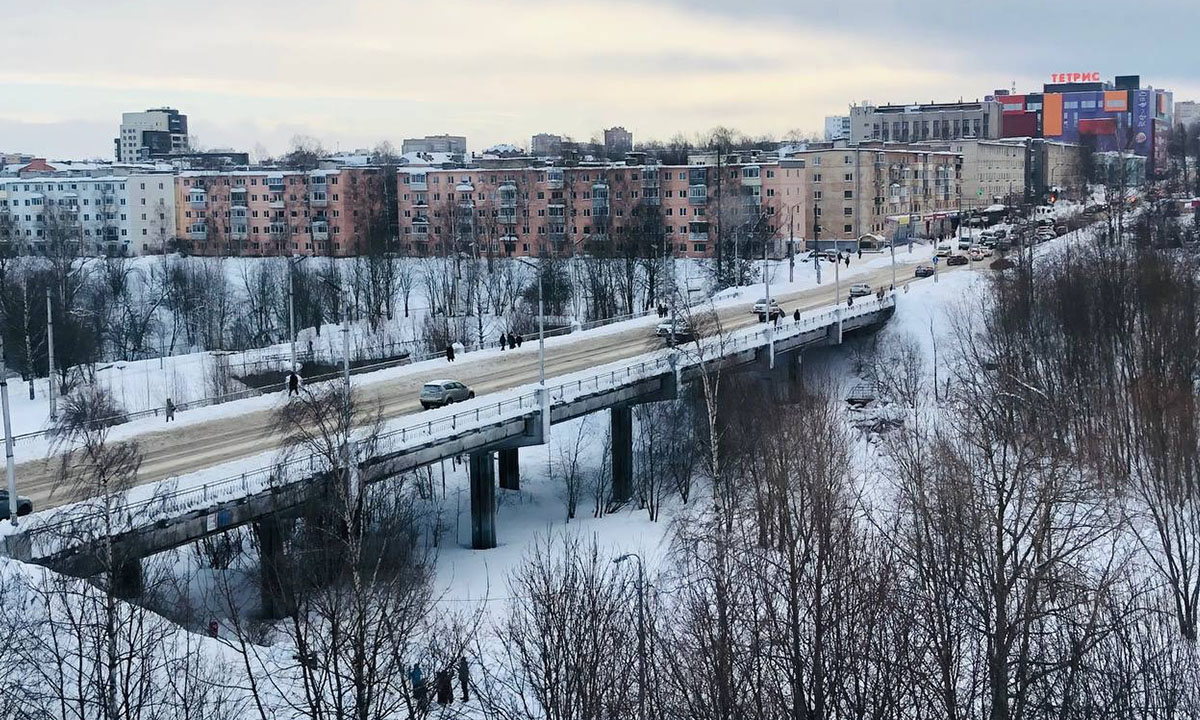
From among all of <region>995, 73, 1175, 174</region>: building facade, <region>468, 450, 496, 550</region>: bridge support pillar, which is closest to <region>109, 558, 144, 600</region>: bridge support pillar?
<region>468, 450, 496, 550</region>: bridge support pillar

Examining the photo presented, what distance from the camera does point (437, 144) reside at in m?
174

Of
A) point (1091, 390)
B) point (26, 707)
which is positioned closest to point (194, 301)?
point (1091, 390)

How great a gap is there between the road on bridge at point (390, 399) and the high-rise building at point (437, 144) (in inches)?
4681

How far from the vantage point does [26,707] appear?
1504cm

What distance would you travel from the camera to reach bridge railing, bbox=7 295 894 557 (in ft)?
60.2

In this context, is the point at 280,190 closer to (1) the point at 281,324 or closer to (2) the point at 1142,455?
(1) the point at 281,324

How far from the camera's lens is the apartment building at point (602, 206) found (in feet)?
277

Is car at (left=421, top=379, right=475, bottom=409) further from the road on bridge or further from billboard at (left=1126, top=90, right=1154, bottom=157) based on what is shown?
billboard at (left=1126, top=90, right=1154, bottom=157)

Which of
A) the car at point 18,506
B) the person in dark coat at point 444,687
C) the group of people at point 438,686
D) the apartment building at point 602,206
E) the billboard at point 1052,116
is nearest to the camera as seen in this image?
the group of people at point 438,686

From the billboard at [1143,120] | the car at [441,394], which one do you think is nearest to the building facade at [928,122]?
the billboard at [1143,120]

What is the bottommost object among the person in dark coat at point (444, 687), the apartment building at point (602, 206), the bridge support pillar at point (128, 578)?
the person in dark coat at point (444, 687)

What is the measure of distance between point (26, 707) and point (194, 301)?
58.1 metres

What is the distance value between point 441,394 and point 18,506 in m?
12.6

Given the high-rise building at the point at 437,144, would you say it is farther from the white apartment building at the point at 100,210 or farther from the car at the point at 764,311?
the car at the point at 764,311
